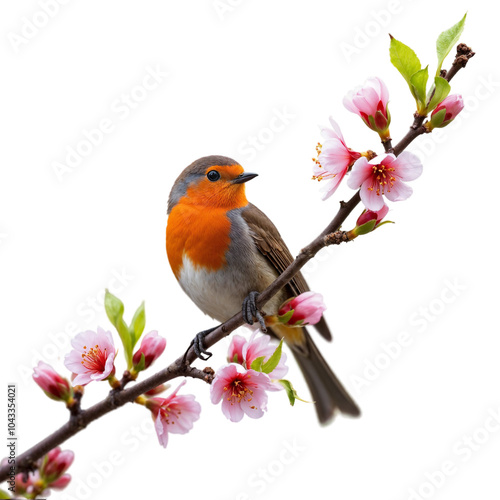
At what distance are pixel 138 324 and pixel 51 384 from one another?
420 mm

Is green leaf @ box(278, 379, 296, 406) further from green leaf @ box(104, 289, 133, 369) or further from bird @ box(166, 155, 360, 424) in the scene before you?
bird @ box(166, 155, 360, 424)

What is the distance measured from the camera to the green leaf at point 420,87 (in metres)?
2.05

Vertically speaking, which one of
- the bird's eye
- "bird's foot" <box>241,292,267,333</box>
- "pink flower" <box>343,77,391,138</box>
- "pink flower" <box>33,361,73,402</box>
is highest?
"pink flower" <box>343,77,391,138</box>

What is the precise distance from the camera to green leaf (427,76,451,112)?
203 cm

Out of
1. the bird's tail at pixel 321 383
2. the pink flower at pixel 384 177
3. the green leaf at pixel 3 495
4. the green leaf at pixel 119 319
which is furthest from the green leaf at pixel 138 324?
the bird's tail at pixel 321 383

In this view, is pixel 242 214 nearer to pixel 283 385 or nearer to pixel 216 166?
pixel 216 166

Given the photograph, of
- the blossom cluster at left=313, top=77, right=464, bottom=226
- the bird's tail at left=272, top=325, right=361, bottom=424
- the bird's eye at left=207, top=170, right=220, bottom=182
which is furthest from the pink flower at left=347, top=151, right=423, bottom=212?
the bird's tail at left=272, top=325, right=361, bottom=424

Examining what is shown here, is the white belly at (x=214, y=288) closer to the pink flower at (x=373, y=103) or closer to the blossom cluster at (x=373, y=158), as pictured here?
the blossom cluster at (x=373, y=158)

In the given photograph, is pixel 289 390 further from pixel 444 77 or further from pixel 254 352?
pixel 444 77

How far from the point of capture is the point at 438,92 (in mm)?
2047

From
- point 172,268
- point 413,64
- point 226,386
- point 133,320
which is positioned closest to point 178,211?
point 172,268

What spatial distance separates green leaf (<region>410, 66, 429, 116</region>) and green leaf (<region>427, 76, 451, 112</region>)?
0.02 metres

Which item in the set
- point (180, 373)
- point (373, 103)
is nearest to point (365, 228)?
point (373, 103)

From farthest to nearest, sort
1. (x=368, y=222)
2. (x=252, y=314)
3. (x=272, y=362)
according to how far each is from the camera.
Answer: (x=252, y=314)
(x=272, y=362)
(x=368, y=222)
